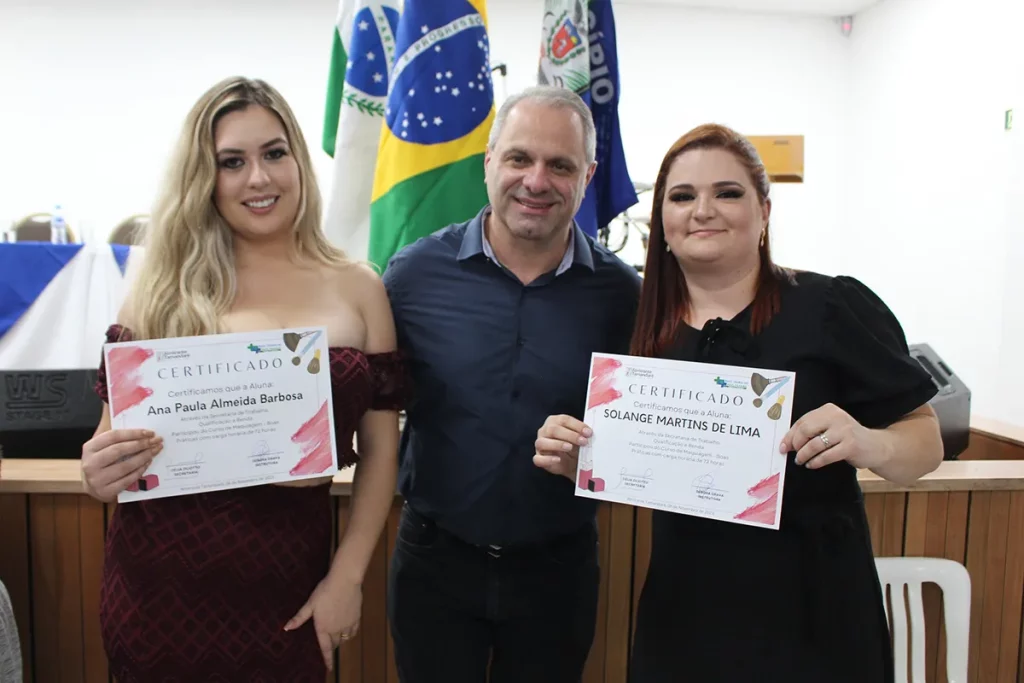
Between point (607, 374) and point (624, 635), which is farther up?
point (607, 374)

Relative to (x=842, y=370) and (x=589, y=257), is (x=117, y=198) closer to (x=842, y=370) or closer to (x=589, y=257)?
(x=589, y=257)

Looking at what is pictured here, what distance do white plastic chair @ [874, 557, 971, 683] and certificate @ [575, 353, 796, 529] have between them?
2.93 feet

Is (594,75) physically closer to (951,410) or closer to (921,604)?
(951,410)

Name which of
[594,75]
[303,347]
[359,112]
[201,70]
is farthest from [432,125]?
[201,70]

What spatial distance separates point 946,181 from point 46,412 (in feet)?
16.4

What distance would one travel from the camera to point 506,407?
4.25ft

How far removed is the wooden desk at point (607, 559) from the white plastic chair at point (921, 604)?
0.07 metres

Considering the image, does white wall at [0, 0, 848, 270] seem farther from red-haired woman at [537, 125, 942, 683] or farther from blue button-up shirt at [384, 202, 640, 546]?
red-haired woman at [537, 125, 942, 683]

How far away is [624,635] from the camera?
1.72 metres

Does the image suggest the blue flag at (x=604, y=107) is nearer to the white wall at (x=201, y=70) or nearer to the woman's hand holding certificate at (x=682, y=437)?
the woman's hand holding certificate at (x=682, y=437)

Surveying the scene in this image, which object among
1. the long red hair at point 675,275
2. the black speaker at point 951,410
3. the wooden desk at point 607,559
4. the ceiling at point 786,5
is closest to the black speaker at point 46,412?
the wooden desk at point 607,559

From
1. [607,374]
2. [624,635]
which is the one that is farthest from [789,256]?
[607,374]

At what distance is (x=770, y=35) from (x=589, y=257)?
4.94 meters

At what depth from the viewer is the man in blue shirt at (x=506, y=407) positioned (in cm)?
130
